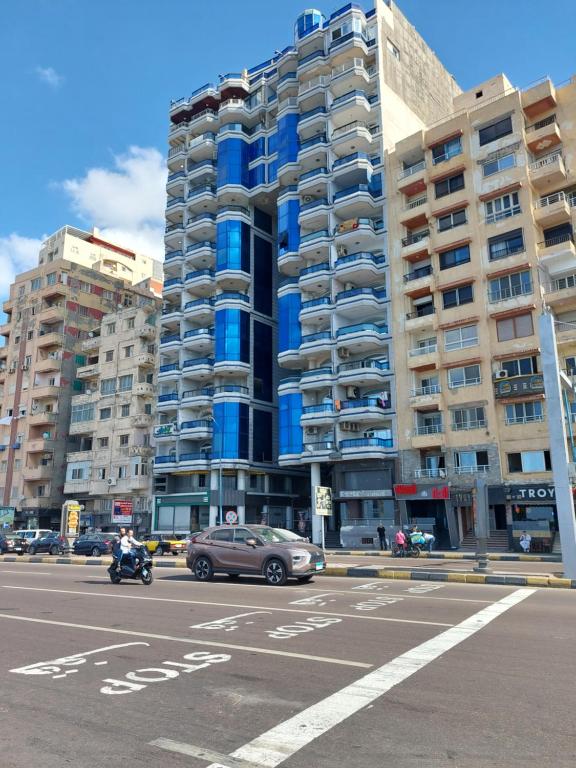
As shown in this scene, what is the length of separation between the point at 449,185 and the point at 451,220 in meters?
2.65

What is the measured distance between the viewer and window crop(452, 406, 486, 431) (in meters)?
35.9

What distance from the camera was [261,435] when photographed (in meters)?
50.5

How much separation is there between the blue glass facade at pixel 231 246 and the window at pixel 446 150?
18.6 metres

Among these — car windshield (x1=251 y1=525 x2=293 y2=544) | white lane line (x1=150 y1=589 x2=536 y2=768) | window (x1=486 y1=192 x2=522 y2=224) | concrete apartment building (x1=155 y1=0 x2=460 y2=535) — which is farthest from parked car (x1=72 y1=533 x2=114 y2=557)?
window (x1=486 y1=192 x2=522 y2=224)

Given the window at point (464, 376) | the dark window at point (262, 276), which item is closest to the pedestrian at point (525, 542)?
the window at point (464, 376)

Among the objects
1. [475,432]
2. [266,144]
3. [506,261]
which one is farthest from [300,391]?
[266,144]

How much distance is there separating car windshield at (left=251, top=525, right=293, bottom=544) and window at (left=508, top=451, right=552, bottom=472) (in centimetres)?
2205

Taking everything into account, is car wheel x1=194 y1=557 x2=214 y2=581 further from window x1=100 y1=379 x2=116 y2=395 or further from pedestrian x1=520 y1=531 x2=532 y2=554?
window x1=100 y1=379 x2=116 y2=395

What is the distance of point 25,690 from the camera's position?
630 cm

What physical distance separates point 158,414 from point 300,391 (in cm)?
1658

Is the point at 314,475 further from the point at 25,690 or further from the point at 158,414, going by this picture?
the point at 25,690

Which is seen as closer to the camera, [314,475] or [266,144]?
[314,475]

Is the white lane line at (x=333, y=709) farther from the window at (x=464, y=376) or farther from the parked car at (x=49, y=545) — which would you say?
the parked car at (x=49, y=545)

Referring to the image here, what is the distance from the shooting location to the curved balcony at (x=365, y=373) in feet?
135
